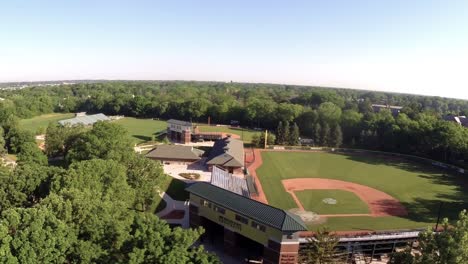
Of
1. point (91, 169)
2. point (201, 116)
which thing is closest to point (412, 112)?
point (201, 116)

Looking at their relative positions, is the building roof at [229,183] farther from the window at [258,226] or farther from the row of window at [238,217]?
the window at [258,226]

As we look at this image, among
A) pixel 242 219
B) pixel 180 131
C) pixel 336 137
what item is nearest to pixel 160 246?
pixel 242 219

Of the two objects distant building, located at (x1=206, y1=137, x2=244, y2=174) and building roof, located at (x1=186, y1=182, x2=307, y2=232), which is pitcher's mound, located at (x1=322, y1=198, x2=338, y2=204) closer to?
distant building, located at (x1=206, y1=137, x2=244, y2=174)

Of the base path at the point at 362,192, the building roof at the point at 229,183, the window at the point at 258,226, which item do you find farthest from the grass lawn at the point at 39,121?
the window at the point at 258,226

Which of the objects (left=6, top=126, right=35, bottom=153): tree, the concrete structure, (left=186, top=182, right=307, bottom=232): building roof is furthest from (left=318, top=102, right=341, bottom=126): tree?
(left=6, top=126, right=35, bottom=153): tree

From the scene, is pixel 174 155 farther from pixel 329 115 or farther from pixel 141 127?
pixel 329 115

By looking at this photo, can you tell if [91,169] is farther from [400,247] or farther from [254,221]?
[400,247]
